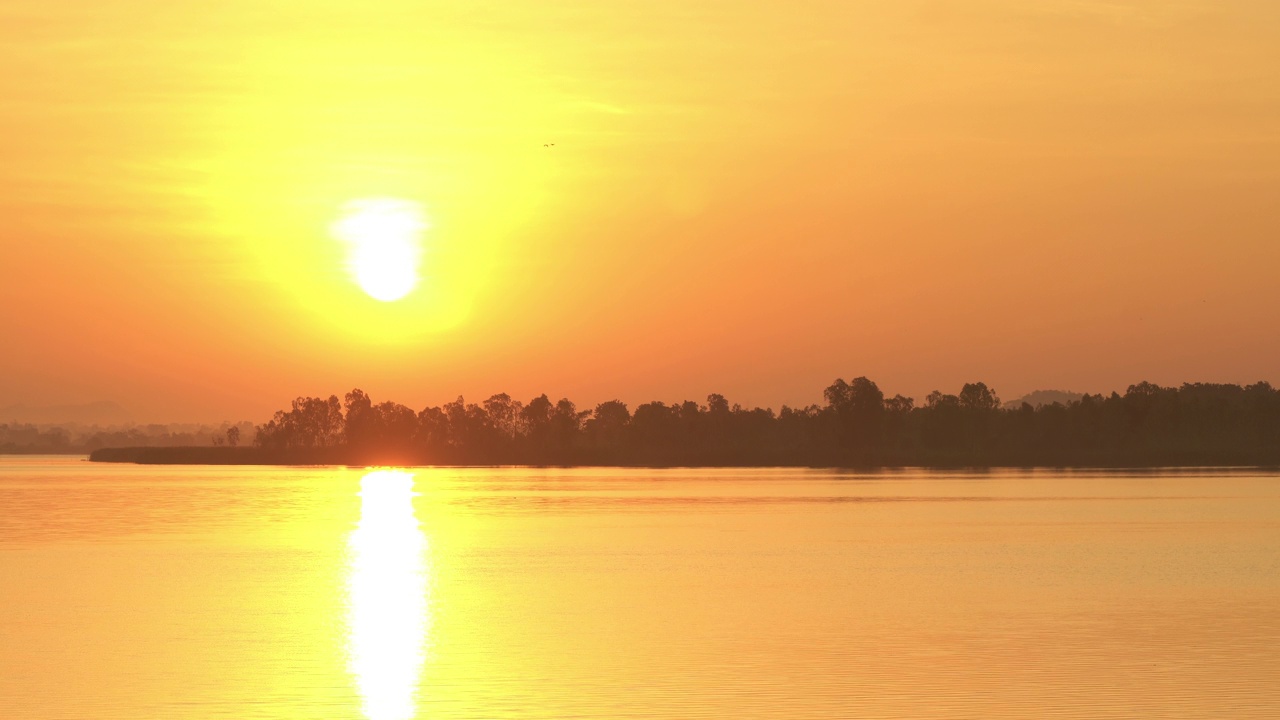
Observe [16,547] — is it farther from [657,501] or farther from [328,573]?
[657,501]

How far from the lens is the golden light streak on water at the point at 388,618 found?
2499cm

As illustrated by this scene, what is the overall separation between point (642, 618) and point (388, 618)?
19.9 feet

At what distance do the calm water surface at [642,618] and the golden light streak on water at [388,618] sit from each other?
133 mm

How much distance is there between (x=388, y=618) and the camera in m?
35.9

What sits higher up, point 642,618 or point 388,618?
point 642,618

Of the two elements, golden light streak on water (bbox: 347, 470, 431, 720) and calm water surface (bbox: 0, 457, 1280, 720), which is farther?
golden light streak on water (bbox: 347, 470, 431, 720)

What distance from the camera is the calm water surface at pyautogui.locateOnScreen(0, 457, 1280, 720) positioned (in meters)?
24.4

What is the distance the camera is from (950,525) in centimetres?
7344

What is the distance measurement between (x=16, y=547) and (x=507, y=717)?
4110cm

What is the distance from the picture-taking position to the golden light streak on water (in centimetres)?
2499

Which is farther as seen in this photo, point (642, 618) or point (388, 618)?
point (388, 618)

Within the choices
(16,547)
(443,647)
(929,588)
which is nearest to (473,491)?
(16,547)

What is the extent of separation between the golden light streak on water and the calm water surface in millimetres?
133

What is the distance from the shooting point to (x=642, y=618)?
35.4m
